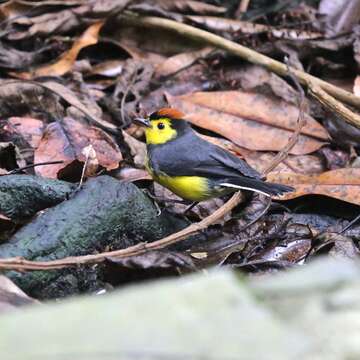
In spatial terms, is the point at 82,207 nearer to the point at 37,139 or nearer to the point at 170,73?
the point at 37,139

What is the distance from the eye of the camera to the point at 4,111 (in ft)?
17.7

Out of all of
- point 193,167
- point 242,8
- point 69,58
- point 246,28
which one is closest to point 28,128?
point 69,58

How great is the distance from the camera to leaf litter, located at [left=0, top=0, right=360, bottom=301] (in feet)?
13.8

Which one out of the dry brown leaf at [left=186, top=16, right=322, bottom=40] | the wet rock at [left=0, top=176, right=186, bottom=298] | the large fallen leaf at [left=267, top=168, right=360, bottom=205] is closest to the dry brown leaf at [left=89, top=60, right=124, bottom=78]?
the dry brown leaf at [left=186, top=16, right=322, bottom=40]

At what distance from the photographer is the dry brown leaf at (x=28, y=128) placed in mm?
5012

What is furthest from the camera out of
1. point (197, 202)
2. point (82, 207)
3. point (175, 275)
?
point (197, 202)

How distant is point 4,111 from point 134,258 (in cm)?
255

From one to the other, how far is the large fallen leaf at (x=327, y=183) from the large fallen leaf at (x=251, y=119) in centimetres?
43

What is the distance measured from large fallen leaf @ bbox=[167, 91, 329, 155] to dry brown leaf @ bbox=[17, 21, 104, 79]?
3.00 feet

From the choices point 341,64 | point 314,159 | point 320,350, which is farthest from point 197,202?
point 320,350

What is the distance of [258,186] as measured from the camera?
423 cm

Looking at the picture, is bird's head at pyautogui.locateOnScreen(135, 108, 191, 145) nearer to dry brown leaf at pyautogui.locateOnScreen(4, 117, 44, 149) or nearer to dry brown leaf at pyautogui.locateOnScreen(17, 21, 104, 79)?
dry brown leaf at pyautogui.locateOnScreen(4, 117, 44, 149)

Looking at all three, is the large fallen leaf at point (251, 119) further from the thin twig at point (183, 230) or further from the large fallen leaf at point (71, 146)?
the large fallen leaf at point (71, 146)

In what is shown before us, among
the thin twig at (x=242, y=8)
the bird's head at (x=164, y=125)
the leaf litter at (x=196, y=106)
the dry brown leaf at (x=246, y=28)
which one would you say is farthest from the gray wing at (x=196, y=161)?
the thin twig at (x=242, y=8)
